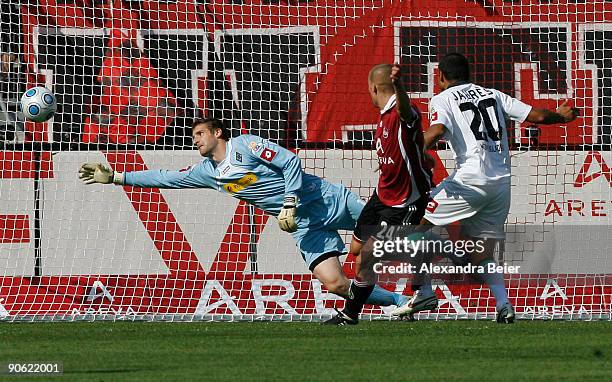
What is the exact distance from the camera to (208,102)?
40.3ft

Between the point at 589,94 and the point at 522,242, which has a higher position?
the point at 589,94

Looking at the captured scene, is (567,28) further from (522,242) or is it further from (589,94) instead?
(522,242)

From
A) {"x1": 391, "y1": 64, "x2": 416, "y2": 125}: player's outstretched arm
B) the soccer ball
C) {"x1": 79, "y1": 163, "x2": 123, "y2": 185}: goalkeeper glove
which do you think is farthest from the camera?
the soccer ball

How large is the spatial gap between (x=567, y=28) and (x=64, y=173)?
5118 millimetres

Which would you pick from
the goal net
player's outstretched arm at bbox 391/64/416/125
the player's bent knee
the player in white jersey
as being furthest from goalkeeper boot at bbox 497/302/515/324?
the goal net

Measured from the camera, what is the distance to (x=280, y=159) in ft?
32.2

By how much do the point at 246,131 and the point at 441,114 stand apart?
347 cm

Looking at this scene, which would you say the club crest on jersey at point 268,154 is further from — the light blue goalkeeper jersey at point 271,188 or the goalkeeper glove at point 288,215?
the goalkeeper glove at point 288,215

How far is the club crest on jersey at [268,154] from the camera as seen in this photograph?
9891 millimetres

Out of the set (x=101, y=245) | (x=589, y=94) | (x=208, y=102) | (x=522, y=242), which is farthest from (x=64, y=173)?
(x=589, y=94)

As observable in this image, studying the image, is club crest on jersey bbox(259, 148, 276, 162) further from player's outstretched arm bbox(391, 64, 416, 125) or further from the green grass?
player's outstretched arm bbox(391, 64, 416, 125)

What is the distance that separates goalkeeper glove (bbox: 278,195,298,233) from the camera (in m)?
9.35

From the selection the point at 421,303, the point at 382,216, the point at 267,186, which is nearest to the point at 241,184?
the point at 267,186

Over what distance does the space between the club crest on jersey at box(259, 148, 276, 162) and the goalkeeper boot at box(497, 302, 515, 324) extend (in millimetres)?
2149
